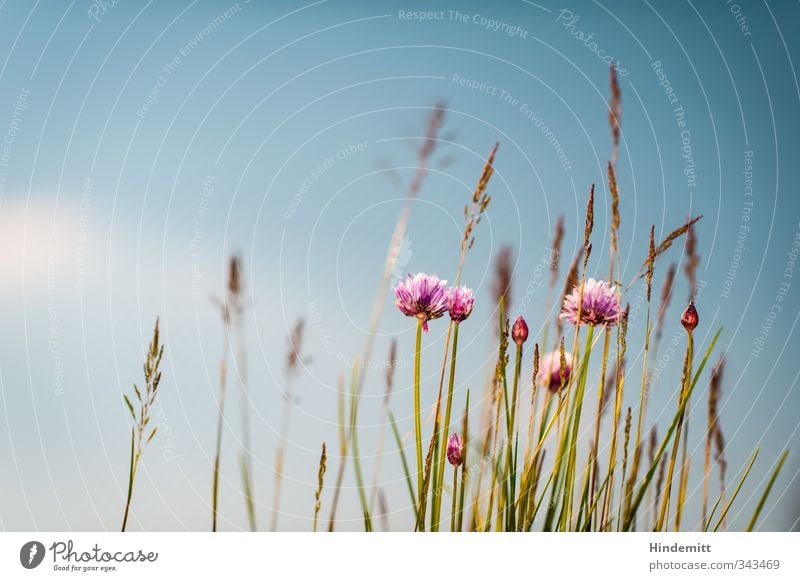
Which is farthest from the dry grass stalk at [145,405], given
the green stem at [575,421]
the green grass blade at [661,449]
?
the green grass blade at [661,449]

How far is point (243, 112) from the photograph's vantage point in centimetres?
137
